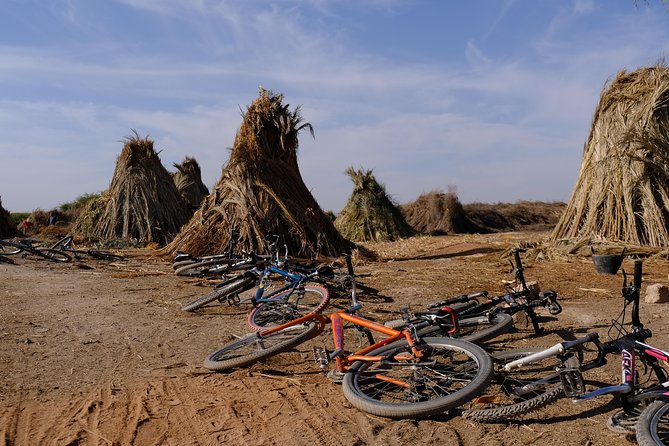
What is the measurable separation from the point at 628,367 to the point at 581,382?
0.85 ft

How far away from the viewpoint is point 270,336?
465 cm

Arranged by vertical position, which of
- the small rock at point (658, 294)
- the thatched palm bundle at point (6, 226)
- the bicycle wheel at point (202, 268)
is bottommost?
the small rock at point (658, 294)

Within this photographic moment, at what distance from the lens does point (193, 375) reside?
4.21m

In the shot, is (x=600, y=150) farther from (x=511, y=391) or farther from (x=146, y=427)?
(x=146, y=427)

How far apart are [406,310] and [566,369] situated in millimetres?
1117

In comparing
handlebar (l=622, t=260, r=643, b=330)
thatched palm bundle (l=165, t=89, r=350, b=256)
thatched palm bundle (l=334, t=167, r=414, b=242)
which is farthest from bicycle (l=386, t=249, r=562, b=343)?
thatched palm bundle (l=334, t=167, r=414, b=242)

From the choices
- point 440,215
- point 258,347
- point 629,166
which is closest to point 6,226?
point 440,215

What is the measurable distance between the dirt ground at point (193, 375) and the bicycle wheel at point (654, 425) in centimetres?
27

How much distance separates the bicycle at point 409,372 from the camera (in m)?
3.20

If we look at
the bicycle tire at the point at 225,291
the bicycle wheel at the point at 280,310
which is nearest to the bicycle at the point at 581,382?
the bicycle wheel at the point at 280,310

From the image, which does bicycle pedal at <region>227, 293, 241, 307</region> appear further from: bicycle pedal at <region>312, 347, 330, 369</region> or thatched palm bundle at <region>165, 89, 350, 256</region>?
thatched palm bundle at <region>165, 89, 350, 256</region>

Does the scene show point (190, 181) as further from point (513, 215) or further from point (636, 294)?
point (636, 294)

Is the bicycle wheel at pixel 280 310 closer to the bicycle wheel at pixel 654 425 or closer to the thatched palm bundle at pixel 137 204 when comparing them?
the bicycle wheel at pixel 654 425

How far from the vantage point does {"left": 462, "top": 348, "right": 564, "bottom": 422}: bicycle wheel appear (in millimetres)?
3225
